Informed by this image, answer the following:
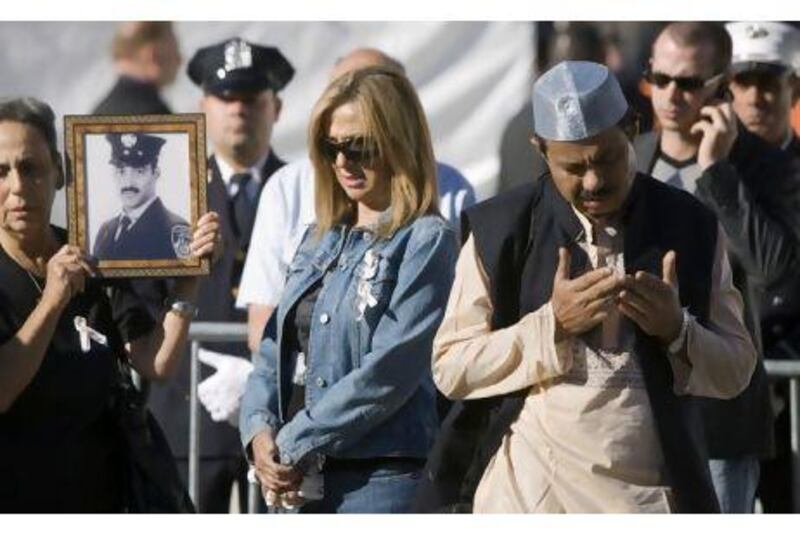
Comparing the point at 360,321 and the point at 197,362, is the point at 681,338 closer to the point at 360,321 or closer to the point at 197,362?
the point at 360,321

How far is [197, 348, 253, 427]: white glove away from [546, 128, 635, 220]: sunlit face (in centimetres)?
175

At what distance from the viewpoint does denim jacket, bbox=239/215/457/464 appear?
261 inches

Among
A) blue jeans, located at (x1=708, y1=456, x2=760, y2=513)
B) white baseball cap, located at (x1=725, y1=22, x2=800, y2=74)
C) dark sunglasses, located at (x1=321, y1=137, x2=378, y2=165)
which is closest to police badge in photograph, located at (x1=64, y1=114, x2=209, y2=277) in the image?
dark sunglasses, located at (x1=321, y1=137, x2=378, y2=165)

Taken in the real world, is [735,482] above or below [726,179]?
below

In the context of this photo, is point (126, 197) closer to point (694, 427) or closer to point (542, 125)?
point (542, 125)

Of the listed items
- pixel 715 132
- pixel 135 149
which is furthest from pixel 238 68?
pixel 715 132

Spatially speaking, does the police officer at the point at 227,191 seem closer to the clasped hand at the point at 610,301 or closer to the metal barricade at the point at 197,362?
the metal barricade at the point at 197,362

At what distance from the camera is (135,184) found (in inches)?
291

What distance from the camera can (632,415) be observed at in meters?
6.32

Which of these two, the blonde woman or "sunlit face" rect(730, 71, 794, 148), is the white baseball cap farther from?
the blonde woman

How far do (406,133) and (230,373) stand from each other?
4.66ft

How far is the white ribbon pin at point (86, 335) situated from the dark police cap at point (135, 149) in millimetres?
580

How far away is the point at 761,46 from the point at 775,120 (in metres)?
0.24

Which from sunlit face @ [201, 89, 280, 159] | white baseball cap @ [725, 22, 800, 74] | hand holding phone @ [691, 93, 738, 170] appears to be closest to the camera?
hand holding phone @ [691, 93, 738, 170]
